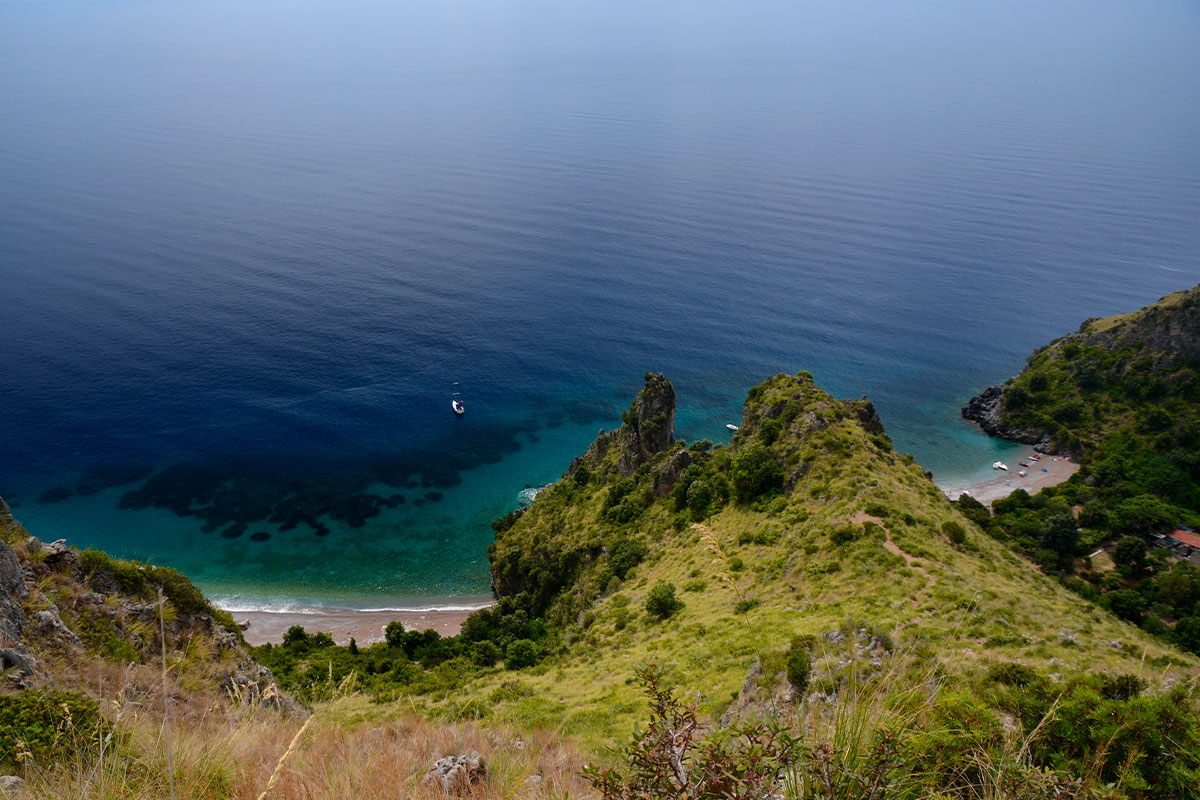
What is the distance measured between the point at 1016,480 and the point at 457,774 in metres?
84.3

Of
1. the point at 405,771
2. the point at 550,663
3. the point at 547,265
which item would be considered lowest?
the point at 550,663

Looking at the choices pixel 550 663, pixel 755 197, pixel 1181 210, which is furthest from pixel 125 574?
pixel 1181 210

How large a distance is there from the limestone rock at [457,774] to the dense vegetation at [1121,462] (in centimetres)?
5340

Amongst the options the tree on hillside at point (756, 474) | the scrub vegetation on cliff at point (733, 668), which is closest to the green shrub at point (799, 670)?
the scrub vegetation on cliff at point (733, 668)

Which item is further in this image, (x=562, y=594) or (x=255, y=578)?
(x=255, y=578)

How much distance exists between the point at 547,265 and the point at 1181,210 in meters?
159

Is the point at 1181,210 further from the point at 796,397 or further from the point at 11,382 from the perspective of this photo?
the point at 11,382

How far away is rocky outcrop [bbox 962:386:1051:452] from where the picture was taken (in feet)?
266

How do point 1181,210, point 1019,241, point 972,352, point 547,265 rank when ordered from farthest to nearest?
point 1181,210
point 1019,241
point 547,265
point 972,352

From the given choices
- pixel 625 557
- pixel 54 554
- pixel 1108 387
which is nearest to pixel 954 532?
pixel 625 557

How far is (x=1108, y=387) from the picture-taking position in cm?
7994

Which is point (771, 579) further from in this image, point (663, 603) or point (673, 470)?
point (673, 470)

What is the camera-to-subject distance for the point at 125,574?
70.1 ft

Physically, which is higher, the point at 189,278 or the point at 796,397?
the point at 189,278
